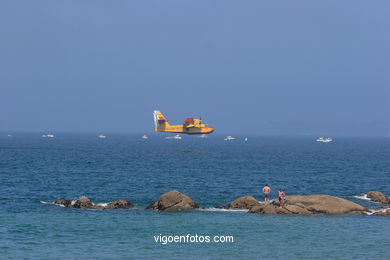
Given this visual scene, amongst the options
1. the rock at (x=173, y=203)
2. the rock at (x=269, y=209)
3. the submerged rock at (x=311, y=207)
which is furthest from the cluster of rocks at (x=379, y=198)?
the rock at (x=173, y=203)

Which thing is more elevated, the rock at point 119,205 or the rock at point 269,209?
the rock at point 269,209

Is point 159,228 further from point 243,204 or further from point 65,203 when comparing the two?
point 65,203

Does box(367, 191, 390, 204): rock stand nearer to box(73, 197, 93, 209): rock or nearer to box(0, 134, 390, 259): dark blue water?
box(0, 134, 390, 259): dark blue water

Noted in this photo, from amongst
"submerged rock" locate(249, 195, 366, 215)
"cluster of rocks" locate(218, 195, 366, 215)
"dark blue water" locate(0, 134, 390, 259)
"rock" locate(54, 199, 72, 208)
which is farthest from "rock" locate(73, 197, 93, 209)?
"submerged rock" locate(249, 195, 366, 215)

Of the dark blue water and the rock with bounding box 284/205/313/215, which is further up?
the rock with bounding box 284/205/313/215

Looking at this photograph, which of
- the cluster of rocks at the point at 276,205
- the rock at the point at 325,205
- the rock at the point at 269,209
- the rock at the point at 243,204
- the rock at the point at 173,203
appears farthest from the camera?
the rock at the point at 243,204

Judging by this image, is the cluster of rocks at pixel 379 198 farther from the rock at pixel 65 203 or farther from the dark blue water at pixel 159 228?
the rock at pixel 65 203

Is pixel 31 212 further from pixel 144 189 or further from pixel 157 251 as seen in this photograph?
pixel 144 189

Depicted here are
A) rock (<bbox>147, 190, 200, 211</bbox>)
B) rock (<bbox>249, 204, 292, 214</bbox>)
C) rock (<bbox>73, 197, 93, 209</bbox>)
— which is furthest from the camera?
rock (<bbox>73, 197, 93, 209</bbox>)

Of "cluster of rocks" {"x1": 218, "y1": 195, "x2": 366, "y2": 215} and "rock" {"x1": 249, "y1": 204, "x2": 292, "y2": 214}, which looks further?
"cluster of rocks" {"x1": 218, "y1": 195, "x2": 366, "y2": 215}

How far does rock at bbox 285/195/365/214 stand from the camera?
49.9 metres

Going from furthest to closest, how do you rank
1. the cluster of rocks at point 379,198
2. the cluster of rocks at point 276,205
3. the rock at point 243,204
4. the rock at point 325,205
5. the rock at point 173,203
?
the cluster of rocks at point 379,198 → the rock at point 243,204 → the rock at point 173,203 → the rock at point 325,205 → the cluster of rocks at point 276,205

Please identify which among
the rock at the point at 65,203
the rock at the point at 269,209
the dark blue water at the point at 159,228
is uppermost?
the rock at the point at 269,209

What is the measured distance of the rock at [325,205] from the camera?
49875mm
